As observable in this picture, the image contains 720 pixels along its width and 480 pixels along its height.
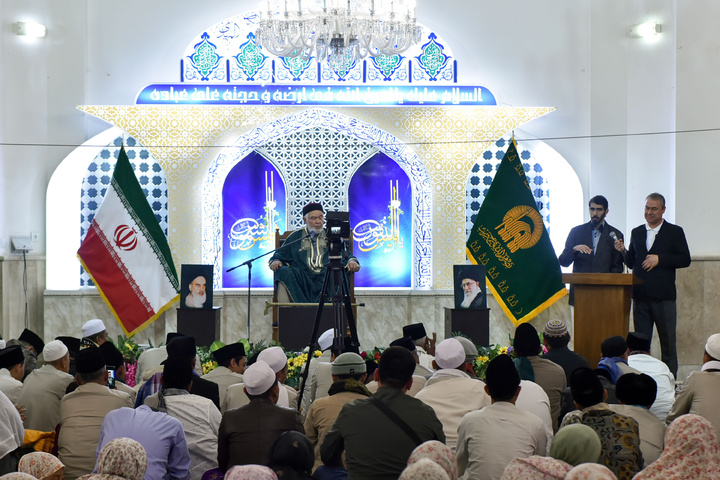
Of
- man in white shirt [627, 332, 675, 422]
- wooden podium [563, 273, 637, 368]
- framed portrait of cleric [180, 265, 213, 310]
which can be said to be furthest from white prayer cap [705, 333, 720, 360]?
framed portrait of cleric [180, 265, 213, 310]

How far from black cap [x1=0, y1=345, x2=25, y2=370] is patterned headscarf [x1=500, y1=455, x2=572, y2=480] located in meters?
2.99

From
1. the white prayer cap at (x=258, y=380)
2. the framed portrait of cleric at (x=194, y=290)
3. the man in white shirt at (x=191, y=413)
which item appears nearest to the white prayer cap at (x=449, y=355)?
the white prayer cap at (x=258, y=380)

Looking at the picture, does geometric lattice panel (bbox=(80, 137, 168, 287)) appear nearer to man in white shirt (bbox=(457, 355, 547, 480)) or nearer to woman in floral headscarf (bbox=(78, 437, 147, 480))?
man in white shirt (bbox=(457, 355, 547, 480))

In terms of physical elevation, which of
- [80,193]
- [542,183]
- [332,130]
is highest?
[332,130]

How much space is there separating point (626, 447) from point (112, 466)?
180cm

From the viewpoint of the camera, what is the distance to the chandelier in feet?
23.4

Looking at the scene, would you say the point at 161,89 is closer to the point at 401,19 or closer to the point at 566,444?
the point at 401,19

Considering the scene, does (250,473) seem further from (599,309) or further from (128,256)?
(128,256)

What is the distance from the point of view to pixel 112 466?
2.63m

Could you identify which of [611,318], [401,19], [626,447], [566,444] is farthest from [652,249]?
[566,444]

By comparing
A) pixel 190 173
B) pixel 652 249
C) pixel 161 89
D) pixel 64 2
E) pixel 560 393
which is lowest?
pixel 560 393

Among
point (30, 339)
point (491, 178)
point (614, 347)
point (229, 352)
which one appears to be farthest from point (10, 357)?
point (491, 178)

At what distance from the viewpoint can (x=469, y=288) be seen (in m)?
7.12

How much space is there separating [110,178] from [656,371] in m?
5.97
